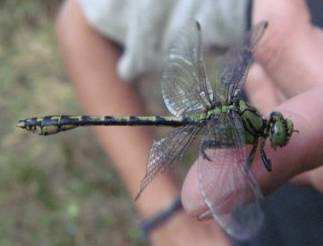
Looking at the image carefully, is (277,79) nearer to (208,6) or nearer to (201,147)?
(201,147)

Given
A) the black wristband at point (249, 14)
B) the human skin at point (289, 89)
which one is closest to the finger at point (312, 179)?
the human skin at point (289, 89)

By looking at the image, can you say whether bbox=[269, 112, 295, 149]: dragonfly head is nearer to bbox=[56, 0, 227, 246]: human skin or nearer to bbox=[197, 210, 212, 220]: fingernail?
bbox=[197, 210, 212, 220]: fingernail

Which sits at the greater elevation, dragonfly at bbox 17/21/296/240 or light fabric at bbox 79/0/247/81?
light fabric at bbox 79/0/247/81

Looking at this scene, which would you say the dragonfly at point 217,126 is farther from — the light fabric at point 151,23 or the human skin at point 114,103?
the human skin at point 114,103

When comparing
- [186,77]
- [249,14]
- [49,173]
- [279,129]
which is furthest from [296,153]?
[49,173]

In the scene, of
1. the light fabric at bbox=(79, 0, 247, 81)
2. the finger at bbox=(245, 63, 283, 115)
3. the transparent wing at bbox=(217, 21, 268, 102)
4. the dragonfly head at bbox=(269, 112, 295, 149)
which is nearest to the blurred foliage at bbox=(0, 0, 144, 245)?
the light fabric at bbox=(79, 0, 247, 81)

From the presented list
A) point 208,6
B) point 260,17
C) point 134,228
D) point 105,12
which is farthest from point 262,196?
point 134,228
